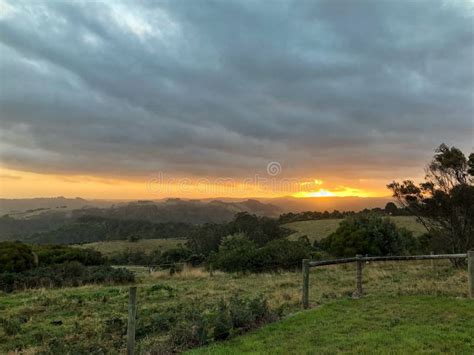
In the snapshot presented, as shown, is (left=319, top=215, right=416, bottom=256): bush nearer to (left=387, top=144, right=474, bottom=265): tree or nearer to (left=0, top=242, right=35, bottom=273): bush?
(left=387, top=144, right=474, bottom=265): tree

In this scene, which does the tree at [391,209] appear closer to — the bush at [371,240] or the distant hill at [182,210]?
the bush at [371,240]

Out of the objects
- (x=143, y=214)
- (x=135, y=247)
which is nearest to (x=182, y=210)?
(x=143, y=214)

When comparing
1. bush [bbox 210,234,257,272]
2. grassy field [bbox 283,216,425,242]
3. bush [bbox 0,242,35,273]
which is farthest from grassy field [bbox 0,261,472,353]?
grassy field [bbox 283,216,425,242]

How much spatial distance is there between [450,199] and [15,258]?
2582 cm

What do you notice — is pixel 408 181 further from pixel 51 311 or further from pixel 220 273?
pixel 51 311

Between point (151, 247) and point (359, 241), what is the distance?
3790 cm

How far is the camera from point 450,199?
19.0 metres

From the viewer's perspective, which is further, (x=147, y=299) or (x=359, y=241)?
(x=359, y=241)

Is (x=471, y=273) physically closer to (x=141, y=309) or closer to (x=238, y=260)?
(x=141, y=309)

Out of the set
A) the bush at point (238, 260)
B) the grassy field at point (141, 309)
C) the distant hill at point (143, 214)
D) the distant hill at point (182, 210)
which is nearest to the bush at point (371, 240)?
the bush at point (238, 260)

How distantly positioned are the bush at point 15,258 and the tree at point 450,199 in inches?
933

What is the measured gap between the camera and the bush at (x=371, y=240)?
28.8 m

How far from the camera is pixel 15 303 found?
523 inches

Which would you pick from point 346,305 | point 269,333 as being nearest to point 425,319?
point 346,305
